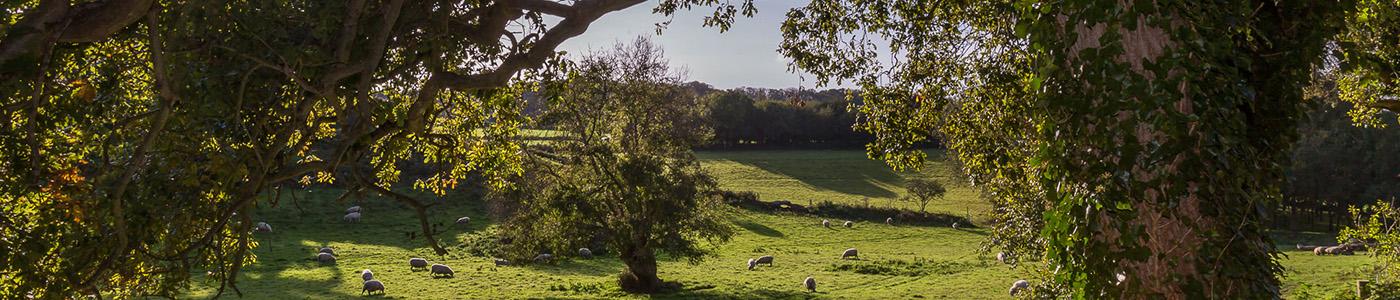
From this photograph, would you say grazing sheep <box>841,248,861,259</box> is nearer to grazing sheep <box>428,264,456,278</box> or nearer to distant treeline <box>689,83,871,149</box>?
grazing sheep <box>428,264,456,278</box>

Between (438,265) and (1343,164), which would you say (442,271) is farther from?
(1343,164)

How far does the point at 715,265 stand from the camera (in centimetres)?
3372

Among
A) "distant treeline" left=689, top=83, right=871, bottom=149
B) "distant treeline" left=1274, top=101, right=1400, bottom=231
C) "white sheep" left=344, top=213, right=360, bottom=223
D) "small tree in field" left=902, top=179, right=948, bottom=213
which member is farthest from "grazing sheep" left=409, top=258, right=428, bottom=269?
"distant treeline" left=1274, top=101, right=1400, bottom=231

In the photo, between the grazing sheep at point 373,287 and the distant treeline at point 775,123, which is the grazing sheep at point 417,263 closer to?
the grazing sheep at point 373,287

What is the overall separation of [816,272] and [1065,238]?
28021mm

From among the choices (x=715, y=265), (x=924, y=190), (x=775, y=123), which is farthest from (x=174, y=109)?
(x=775, y=123)

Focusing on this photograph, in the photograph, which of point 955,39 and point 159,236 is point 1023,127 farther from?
point 159,236

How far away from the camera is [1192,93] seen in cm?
402

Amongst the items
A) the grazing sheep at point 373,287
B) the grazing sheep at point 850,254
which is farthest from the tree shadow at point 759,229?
the grazing sheep at point 373,287

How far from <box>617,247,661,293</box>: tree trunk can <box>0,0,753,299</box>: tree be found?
61.4ft

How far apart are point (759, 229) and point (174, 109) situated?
37957 mm

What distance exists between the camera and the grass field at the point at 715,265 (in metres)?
26.4

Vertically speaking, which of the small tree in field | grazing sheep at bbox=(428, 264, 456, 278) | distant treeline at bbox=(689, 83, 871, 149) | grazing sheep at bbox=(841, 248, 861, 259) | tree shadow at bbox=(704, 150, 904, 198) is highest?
distant treeline at bbox=(689, 83, 871, 149)

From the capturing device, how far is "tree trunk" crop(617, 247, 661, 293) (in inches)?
1012
